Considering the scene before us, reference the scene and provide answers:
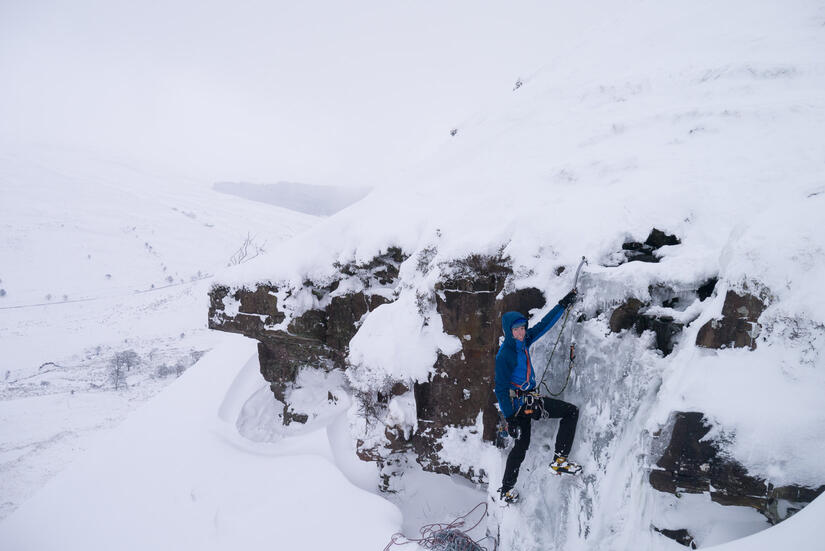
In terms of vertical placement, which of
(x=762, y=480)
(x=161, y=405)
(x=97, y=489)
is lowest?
(x=97, y=489)

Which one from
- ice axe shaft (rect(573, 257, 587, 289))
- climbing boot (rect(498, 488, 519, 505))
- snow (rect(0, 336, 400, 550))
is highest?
ice axe shaft (rect(573, 257, 587, 289))

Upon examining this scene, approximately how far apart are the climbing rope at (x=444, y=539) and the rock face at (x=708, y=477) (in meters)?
3.10

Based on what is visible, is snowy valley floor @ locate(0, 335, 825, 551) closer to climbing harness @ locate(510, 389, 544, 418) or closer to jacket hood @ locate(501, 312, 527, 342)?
climbing harness @ locate(510, 389, 544, 418)

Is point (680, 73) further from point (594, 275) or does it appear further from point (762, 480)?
point (762, 480)

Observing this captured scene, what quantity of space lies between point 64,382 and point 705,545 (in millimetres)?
32031

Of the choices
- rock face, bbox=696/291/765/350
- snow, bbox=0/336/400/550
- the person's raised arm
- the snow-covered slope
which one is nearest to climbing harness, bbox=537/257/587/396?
the person's raised arm

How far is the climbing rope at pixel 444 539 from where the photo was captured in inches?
200

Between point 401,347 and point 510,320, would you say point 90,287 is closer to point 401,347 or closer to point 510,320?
point 401,347

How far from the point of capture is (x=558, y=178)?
215 inches

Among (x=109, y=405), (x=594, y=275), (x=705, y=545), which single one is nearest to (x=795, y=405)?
(x=705, y=545)

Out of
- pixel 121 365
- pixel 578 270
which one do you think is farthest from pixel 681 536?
pixel 121 365

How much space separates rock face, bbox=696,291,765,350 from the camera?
2986mm

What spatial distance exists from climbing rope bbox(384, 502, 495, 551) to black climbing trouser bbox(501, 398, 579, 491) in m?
1.75

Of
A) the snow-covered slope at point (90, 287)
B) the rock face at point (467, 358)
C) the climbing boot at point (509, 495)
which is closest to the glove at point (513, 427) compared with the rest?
the climbing boot at point (509, 495)
